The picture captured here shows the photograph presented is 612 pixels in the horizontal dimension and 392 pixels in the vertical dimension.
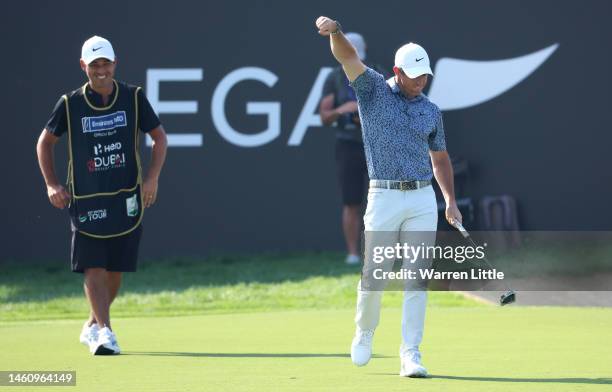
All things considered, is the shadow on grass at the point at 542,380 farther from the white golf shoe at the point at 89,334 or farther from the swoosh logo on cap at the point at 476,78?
the swoosh logo on cap at the point at 476,78

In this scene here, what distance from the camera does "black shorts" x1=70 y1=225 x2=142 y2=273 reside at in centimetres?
894

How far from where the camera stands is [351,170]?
1390 centimetres

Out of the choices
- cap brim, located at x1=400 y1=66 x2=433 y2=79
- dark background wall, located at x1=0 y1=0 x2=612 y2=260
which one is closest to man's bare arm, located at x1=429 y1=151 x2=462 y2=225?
cap brim, located at x1=400 y1=66 x2=433 y2=79

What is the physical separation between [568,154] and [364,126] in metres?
7.07

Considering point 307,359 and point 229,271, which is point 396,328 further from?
point 229,271

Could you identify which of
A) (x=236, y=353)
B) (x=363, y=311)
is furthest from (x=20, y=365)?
(x=363, y=311)

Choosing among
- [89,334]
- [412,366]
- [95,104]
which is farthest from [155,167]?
[412,366]

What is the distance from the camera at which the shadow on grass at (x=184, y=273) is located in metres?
13.3

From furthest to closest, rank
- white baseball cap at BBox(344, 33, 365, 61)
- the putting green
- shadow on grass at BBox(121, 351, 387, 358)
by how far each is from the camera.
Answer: white baseball cap at BBox(344, 33, 365, 61), shadow on grass at BBox(121, 351, 387, 358), the putting green

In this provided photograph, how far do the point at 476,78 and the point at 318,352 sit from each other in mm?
6273

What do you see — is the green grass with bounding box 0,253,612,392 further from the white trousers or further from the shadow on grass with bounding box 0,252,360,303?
the white trousers

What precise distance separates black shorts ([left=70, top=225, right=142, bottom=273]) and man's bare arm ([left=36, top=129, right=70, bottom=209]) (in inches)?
10.0

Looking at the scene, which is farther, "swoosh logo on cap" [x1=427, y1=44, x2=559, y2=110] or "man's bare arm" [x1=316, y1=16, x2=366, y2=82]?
"swoosh logo on cap" [x1=427, y1=44, x2=559, y2=110]

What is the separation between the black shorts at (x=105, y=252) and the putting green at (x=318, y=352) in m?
0.53
